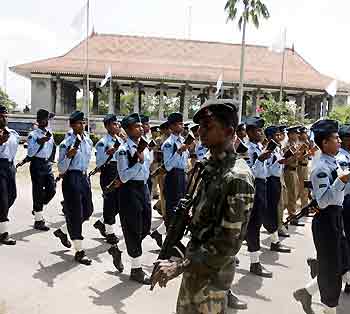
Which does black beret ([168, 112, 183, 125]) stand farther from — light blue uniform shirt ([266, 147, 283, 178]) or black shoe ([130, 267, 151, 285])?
black shoe ([130, 267, 151, 285])

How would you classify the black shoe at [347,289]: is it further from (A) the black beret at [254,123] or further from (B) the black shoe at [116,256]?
(B) the black shoe at [116,256]

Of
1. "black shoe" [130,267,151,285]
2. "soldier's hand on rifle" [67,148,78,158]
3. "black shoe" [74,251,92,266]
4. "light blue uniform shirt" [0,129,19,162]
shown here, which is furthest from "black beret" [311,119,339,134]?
"light blue uniform shirt" [0,129,19,162]

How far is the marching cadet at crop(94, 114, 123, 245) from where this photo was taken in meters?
6.88

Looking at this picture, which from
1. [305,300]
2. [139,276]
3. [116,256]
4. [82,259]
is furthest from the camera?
[82,259]

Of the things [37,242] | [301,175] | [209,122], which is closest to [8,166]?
[37,242]

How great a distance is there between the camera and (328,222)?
396 cm

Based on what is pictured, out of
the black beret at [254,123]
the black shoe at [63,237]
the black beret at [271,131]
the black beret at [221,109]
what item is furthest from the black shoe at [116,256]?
the black beret at [221,109]

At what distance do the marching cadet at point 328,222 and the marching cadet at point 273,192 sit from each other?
2680mm

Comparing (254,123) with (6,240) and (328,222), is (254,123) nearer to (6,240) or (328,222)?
(328,222)

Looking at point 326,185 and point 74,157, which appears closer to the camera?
point 326,185

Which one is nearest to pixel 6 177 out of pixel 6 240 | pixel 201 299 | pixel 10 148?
pixel 10 148

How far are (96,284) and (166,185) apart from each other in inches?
83.3

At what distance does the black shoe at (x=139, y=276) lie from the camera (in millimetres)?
5195

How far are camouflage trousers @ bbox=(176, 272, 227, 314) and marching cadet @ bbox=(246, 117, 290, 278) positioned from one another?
3.13 m
